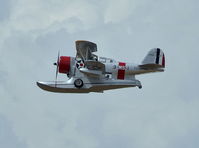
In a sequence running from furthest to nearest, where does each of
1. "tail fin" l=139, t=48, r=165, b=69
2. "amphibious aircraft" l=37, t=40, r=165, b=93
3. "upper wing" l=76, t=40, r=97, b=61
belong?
1. "tail fin" l=139, t=48, r=165, b=69
2. "amphibious aircraft" l=37, t=40, r=165, b=93
3. "upper wing" l=76, t=40, r=97, b=61

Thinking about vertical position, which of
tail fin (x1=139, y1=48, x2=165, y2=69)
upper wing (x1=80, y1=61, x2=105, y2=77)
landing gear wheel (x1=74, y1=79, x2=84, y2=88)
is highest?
tail fin (x1=139, y1=48, x2=165, y2=69)

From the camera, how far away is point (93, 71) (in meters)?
33.2

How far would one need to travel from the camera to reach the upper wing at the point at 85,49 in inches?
1287

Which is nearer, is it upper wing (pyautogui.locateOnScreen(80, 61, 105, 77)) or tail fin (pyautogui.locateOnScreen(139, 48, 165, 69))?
upper wing (pyautogui.locateOnScreen(80, 61, 105, 77))

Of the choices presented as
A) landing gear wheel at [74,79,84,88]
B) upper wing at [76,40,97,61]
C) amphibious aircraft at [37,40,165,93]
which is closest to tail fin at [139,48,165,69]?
amphibious aircraft at [37,40,165,93]

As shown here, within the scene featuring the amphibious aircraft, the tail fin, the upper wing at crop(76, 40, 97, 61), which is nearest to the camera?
the upper wing at crop(76, 40, 97, 61)

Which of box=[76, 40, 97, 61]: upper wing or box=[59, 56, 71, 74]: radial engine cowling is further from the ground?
box=[76, 40, 97, 61]: upper wing

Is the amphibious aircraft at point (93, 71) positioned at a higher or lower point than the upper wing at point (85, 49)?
lower

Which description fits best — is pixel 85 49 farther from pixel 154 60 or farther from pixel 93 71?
pixel 154 60

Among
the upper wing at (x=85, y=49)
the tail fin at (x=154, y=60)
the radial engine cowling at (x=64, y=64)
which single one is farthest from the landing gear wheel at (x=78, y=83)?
the tail fin at (x=154, y=60)

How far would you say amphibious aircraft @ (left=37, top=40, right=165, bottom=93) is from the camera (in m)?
33.1

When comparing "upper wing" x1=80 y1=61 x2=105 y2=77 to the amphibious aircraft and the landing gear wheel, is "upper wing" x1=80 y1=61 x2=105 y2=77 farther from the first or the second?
the landing gear wheel

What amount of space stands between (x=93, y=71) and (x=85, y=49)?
4.95 feet

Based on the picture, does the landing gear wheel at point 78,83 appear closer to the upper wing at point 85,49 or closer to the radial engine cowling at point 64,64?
the radial engine cowling at point 64,64
